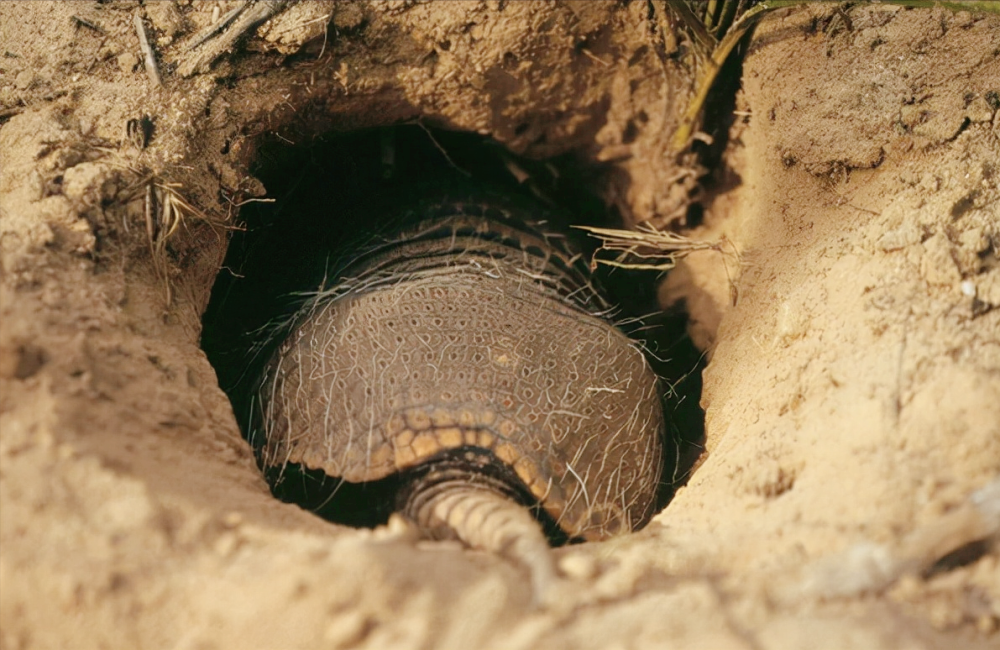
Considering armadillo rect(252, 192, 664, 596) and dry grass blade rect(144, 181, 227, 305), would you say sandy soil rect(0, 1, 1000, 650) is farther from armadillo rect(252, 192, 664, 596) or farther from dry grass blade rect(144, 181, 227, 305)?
armadillo rect(252, 192, 664, 596)

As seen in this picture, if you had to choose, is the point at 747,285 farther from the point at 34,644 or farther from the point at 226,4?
the point at 34,644

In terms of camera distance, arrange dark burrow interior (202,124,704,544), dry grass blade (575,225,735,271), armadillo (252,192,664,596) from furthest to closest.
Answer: dry grass blade (575,225,735,271)
dark burrow interior (202,124,704,544)
armadillo (252,192,664,596)

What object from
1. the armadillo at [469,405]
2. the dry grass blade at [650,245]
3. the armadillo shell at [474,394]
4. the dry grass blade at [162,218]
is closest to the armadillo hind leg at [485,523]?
the armadillo at [469,405]

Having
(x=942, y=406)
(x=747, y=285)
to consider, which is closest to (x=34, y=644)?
(x=942, y=406)

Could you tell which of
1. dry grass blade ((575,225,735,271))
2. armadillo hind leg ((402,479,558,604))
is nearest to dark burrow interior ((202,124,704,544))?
dry grass blade ((575,225,735,271))

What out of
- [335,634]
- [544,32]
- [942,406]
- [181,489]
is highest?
[544,32]

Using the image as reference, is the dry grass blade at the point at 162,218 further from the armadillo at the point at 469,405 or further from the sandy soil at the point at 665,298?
the armadillo at the point at 469,405
